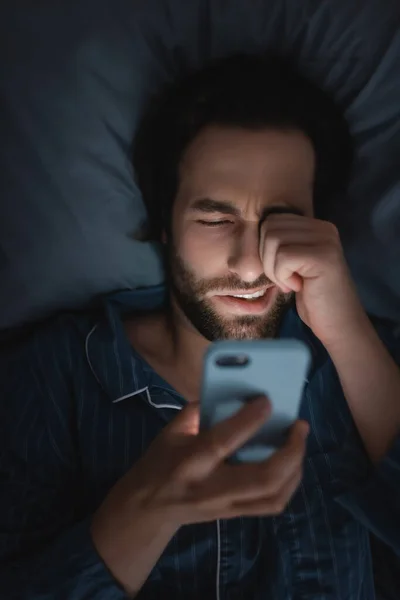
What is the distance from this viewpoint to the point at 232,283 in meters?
0.89

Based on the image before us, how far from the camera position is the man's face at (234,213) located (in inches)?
34.6

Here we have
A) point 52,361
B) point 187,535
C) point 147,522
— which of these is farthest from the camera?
point 52,361

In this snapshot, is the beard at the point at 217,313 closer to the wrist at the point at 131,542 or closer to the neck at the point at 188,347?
the neck at the point at 188,347

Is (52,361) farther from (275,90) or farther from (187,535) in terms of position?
(275,90)

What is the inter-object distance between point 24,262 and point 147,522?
492 mm

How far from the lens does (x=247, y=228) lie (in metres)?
0.88

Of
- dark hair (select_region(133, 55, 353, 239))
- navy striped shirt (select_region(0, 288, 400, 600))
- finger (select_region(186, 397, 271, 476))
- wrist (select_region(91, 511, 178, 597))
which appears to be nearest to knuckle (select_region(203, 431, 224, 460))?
finger (select_region(186, 397, 271, 476))

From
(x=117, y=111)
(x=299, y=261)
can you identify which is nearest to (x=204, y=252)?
(x=299, y=261)

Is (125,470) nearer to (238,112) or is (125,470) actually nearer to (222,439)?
(222,439)

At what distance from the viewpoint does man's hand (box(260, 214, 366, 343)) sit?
31.8 inches

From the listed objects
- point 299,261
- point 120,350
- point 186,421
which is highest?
point 299,261

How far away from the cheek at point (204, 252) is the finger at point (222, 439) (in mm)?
293

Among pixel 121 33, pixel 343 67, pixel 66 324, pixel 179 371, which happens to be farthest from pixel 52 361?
pixel 343 67

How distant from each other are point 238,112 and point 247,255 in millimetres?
213
